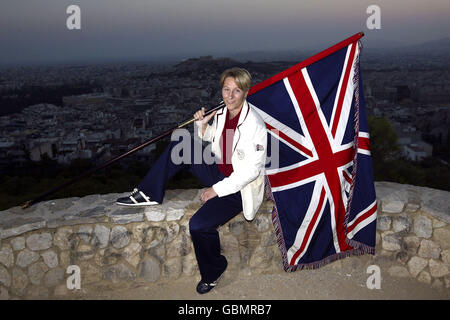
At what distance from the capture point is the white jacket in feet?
8.25

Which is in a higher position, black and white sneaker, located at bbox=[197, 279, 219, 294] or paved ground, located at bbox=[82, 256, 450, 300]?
black and white sneaker, located at bbox=[197, 279, 219, 294]

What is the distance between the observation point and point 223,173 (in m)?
2.83

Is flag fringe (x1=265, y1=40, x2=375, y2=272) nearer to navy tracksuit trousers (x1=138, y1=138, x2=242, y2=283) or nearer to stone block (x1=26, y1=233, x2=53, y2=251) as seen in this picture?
navy tracksuit trousers (x1=138, y1=138, x2=242, y2=283)

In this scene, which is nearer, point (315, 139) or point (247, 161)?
point (247, 161)

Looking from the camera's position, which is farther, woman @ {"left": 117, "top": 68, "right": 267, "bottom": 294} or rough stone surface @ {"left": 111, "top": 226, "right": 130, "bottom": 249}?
rough stone surface @ {"left": 111, "top": 226, "right": 130, "bottom": 249}

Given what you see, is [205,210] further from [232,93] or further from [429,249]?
[429,249]

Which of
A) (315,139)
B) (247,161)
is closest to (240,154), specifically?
(247,161)

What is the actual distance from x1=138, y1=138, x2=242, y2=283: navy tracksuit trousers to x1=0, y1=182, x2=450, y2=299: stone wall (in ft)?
0.67

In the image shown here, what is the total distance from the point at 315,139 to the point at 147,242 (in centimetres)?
152

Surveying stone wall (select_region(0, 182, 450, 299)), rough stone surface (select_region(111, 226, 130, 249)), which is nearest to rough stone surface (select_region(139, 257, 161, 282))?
stone wall (select_region(0, 182, 450, 299))

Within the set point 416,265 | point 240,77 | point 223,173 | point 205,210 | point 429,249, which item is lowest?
point 416,265

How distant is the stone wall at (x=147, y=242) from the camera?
2.78 metres

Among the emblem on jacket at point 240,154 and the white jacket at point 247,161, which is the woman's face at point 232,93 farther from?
the emblem on jacket at point 240,154

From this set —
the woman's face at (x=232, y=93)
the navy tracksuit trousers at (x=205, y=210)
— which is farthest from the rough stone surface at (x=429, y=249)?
the woman's face at (x=232, y=93)
